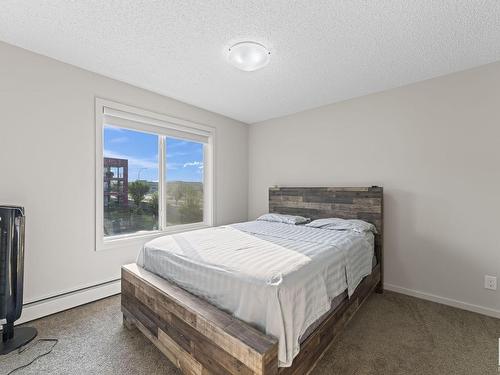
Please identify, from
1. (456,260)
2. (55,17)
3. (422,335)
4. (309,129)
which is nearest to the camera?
(55,17)

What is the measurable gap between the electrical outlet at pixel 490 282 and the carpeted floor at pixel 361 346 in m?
0.29

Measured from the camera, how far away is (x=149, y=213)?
3.23 meters

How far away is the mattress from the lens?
1.26 m

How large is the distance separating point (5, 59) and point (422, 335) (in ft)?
13.8

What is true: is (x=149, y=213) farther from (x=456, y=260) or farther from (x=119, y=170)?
(x=456, y=260)

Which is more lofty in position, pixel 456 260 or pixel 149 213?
pixel 149 213

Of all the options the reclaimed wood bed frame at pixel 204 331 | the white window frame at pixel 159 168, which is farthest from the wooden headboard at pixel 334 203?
the white window frame at pixel 159 168

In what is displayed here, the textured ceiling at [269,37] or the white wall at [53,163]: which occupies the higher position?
the textured ceiling at [269,37]

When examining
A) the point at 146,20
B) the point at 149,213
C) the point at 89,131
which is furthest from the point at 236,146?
the point at 146,20

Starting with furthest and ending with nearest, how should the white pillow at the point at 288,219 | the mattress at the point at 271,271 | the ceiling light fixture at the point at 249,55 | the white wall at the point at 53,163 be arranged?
the white pillow at the point at 288,219
the white wall at the point at 53,163
the ceiling light fixture at the point at 249,55
the mattress at the point at 271,271

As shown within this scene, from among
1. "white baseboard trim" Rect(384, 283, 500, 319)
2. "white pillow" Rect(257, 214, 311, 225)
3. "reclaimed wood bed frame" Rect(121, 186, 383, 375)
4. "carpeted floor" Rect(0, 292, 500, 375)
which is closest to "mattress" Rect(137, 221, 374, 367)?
"reclaimed wood bed frame" Rect(121, 186, 383, 375)

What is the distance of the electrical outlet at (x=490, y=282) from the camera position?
2.27 metres

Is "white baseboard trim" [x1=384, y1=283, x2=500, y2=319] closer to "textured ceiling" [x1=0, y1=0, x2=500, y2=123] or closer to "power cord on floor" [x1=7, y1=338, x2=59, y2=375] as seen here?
"textured ceiling" [x1=0, y1=0, x2=500, y2=123]

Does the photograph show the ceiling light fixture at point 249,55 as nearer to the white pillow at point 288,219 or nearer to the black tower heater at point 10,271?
the white pillow at point 288,219
